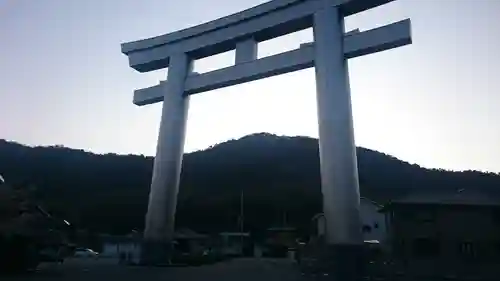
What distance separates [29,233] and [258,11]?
28.8 feet

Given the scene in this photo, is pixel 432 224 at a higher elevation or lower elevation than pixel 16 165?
lower

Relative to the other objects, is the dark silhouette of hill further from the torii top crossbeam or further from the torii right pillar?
the torii right pillar

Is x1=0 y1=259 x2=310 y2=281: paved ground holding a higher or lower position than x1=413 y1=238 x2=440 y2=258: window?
lower

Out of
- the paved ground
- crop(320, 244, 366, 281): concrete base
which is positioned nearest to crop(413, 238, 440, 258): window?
the paved ground

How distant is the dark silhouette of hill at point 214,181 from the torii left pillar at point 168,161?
23.0m

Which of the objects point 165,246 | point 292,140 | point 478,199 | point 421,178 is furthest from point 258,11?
point 292,140

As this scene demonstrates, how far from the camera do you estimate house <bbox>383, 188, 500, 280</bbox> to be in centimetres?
1652

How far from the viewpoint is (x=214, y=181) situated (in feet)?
159

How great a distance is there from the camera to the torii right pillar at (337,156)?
12055 mm

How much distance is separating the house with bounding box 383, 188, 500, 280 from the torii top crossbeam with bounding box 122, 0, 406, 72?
7.32 m

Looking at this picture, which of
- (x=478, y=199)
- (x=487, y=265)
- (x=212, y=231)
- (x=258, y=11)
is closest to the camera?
(x=258, y=11)

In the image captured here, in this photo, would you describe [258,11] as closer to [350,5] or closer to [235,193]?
[350,5]

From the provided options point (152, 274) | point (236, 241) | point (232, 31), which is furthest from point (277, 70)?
point (236, 241)

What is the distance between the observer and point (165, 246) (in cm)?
1712
